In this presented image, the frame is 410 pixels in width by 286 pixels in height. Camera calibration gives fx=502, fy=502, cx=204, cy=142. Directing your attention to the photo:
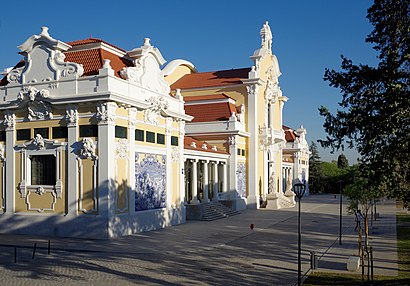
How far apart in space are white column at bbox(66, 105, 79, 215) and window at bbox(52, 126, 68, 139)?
12.9 inches

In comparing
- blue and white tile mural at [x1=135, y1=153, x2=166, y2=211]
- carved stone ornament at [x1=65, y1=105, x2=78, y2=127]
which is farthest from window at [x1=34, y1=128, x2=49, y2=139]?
blue and white tile mural at [x1=135, y1=153, x2=166, y2=211]

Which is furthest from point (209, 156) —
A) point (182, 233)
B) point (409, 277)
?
point (409, 277)

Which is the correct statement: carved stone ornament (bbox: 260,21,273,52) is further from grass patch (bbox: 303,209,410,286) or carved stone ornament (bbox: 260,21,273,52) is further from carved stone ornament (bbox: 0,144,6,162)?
grass patch (bbox: 303,209,410,286)

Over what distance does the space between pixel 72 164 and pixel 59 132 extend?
5.63ft

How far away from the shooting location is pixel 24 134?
2497cm

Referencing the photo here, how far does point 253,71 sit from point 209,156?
399 inches

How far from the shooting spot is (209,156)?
36.4 metres

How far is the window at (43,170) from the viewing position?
24.3 m

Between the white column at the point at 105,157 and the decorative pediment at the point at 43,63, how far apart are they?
2516mm

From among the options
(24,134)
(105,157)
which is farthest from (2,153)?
(105,157)

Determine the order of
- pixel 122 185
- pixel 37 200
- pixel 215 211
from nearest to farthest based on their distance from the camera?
pixel 122 185 < pixel 37 200 < pixel 215 211

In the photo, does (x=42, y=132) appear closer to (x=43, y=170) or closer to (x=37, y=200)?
(x=43, y=170)

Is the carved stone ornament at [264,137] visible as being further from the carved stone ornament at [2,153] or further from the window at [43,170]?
the carved stone ornament at [2,153]

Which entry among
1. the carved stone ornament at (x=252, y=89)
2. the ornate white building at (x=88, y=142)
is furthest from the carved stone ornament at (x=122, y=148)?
the carved stone ornament at (x=252, y=89)
